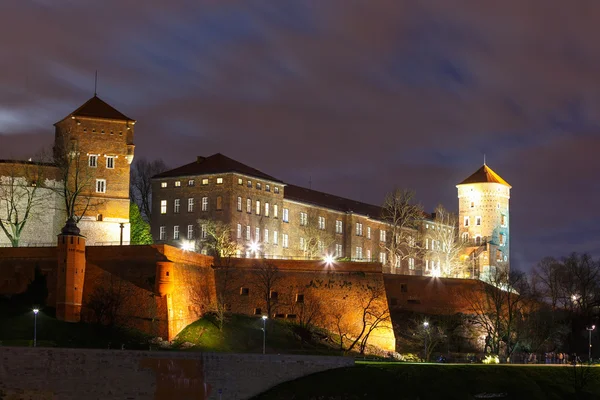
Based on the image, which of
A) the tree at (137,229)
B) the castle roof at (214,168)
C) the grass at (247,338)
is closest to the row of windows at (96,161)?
the tree at (137,229)

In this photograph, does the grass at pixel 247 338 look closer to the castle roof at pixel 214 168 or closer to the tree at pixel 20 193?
the tree at pixel 20 193

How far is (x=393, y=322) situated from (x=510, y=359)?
25.1ft

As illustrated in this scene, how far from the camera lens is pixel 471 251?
99688 mm

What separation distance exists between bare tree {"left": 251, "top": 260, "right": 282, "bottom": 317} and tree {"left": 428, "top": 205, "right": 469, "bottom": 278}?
24710 millimetres

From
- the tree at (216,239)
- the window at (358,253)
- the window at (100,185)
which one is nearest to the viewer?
the window at (100,185)

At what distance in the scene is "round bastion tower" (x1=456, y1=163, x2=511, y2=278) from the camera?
99500 millimetres

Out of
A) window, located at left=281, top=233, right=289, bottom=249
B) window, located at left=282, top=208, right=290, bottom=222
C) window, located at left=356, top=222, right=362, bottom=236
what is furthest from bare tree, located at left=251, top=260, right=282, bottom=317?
window, located at left=356, top=222, right=362, bottom=236

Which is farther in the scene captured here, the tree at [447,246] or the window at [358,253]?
the window at [358,253]

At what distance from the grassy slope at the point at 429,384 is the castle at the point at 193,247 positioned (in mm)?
10834

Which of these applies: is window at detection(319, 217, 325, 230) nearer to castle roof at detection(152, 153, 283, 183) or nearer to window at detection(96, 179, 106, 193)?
castle roof at detection(152, 153, 283, 183)

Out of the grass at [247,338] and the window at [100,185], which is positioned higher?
the window at [100,185]

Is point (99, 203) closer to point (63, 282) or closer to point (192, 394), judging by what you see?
point (63, 282)

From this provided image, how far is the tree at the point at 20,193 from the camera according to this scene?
6381cm

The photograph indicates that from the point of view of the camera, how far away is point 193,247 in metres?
75.1
